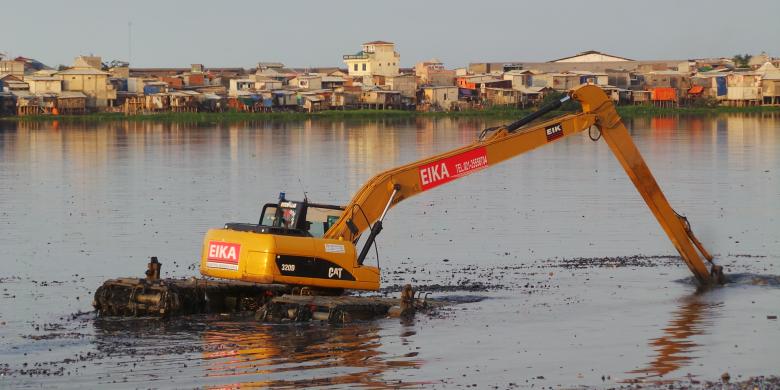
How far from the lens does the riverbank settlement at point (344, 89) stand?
142 metres

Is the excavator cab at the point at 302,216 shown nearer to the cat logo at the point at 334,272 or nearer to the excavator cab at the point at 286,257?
the excavator cab at the point at 286,257

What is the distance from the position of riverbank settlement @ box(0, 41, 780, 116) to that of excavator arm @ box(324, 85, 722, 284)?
11588 cm

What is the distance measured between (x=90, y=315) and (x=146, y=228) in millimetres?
14190

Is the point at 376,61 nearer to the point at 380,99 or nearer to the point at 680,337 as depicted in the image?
the point at 380,99

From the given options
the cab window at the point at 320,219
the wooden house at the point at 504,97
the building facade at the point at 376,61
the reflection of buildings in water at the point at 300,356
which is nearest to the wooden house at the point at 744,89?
the wooden house at the point at 504,97

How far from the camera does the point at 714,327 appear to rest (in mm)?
23891

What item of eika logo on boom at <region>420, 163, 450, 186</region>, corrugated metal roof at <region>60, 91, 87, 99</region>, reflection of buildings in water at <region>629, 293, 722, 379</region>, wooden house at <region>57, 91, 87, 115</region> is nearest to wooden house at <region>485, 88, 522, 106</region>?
wooden house at <region>57, 91, 87, 115</region>

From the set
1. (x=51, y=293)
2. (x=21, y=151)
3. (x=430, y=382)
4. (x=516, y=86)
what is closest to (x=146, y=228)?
(x=51, y=293)

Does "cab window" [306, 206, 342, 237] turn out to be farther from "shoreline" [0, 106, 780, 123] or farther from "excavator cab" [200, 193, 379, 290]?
"shoreline" [0, 106, 780, 123]

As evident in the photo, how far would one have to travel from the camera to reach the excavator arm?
968 inches

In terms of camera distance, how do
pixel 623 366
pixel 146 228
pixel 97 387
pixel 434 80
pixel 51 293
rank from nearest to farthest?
pixel 97 387
pixel 623 366
pixel 51 293
pixel 146 228
pixel 434 80

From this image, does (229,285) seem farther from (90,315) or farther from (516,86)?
(516,86)

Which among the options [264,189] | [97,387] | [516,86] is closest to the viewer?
[97,387]

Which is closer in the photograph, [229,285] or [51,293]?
[229,285]
